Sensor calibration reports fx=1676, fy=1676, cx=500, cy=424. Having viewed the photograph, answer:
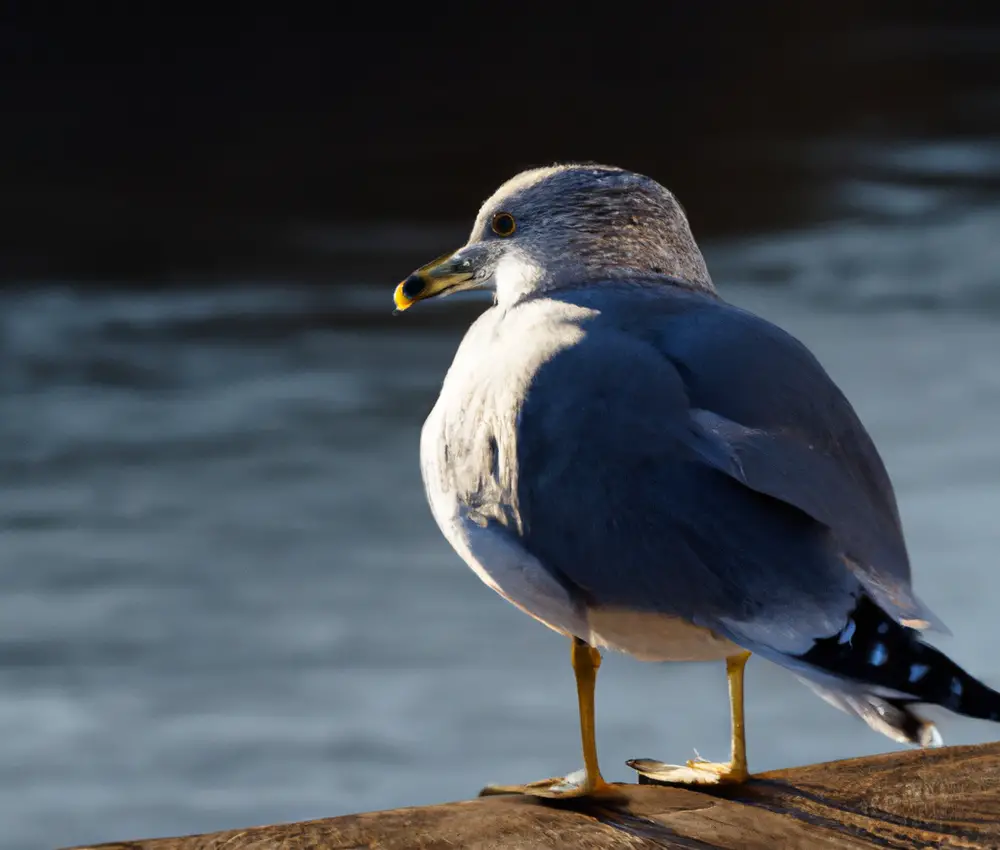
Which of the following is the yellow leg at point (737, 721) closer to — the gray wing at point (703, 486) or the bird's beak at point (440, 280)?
the gray wing at point (703, 486)

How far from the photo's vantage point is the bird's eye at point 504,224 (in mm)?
1541

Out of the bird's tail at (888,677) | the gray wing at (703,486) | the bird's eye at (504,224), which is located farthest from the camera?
the bird's eye at (504,224)

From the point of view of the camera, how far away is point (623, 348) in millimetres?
1299

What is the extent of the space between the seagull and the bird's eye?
10 centimetres

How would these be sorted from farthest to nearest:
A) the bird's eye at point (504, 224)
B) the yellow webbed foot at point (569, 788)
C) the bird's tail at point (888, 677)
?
1. the bird's eye at point (504, 224)
2. the yellow webbed foot at point (569, 788)
3. the bird's tail at point (888, 677)

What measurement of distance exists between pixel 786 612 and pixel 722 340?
0.24m

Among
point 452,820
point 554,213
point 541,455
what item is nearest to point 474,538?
point 541,455

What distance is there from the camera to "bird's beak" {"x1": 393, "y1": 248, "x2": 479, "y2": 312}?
1.57 meters

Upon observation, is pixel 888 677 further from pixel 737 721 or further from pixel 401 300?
pixel 401 300

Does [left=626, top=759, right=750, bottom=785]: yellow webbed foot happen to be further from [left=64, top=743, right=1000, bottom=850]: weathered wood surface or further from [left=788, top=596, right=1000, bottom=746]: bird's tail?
[left=788, top=596, right=1000, bottom=746]: bird's tail

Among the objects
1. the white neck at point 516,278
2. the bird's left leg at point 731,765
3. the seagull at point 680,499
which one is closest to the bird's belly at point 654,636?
the seagull at point 680,499

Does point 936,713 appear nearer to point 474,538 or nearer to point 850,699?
point 850,699

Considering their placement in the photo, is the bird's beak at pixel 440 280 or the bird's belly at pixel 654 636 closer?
the bird's belly at pixel 654 636

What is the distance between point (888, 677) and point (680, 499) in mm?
205
